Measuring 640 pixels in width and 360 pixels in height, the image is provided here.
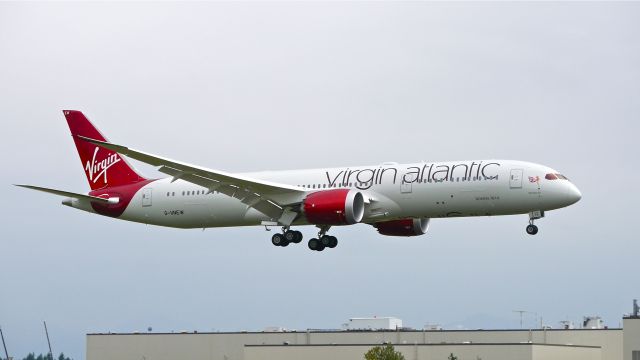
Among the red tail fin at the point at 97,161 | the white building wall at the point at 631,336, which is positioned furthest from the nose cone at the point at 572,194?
the white building wall at the point at 631,336


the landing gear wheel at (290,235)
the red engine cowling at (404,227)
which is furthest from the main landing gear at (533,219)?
the landing gear wheel at (290,235)

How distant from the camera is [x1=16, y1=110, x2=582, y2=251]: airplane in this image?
6806 cm

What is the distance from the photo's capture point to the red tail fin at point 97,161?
82.3m

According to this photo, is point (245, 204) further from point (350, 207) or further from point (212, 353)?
point (212, 353)

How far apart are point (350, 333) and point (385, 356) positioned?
12709 mm

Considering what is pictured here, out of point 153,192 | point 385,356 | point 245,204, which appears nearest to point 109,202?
point 153,192

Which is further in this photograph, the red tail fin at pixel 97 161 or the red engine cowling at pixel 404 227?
the red tail fin at pixel 97 161

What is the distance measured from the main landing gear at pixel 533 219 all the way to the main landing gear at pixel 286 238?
1373 centimetres

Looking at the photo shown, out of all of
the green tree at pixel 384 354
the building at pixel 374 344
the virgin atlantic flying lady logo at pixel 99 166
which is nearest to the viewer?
the virgin atlantic flying lady logo at pixel 99 166

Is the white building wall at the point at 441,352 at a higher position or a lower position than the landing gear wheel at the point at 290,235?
lower

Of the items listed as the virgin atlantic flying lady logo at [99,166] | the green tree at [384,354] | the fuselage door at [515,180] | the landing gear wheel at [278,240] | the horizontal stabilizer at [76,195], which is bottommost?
the green tree at [384,354]

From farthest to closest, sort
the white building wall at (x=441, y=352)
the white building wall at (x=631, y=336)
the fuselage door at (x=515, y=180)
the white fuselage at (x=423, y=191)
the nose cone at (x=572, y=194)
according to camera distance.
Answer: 1. the white building wall at (x=631, y=336)
2. the white building wall at (x=441, y=352)
3. the nose cone at (x=572, y=194)
4. the white fuselage at (x=423, y=191)
5. the fuselage door at (x=515, y=180)

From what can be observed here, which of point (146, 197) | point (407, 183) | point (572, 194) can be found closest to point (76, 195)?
point (146, 197)

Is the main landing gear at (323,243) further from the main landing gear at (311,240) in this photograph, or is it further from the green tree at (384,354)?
the green tree at (384,354)
